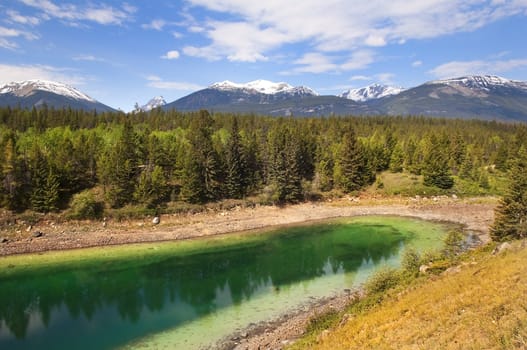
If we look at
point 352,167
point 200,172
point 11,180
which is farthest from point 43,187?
point 352,167

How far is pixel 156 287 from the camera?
43.5 m

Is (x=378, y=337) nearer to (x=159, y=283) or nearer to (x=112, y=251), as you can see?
(x=159, y=283)

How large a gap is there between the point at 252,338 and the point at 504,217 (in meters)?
36.6

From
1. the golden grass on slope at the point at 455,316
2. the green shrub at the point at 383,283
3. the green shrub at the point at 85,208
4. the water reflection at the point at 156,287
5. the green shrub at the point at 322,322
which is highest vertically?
the golden grass on slope at the point at 455,316

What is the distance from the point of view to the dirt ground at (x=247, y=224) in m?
54.3

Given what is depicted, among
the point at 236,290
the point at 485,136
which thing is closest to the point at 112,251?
the point at 236,290

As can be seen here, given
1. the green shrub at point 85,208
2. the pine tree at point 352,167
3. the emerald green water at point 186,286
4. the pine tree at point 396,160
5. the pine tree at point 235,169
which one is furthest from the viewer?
the pine tree at point 396,160

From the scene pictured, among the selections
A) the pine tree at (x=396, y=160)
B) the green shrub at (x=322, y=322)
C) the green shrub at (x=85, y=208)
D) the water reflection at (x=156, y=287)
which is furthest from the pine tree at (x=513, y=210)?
the green shrub at (x=85, y=208)

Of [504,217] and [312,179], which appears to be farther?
[312,179]

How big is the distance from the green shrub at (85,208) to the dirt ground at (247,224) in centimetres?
152

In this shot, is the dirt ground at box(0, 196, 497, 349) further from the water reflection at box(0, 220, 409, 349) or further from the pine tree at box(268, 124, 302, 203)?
the water reflection at box(0, 220, 409, 349)

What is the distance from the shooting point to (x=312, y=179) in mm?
96312

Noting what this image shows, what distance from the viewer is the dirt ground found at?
5434 cm

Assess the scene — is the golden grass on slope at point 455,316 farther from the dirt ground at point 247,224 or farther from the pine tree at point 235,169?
the pine tree at point 235,169
